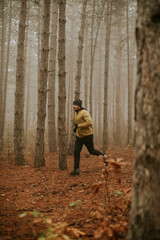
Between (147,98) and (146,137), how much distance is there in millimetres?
372

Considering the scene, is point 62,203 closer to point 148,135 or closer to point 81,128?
point 81,128

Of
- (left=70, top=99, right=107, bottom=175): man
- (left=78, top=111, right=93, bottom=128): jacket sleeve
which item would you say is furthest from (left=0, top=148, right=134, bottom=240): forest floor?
(left=78, top=111, right=93, bottom=128): jacket sleeve

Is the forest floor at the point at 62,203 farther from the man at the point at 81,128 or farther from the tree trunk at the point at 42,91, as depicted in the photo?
the man at the point at 81,128

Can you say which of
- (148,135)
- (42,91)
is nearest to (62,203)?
(148,135)

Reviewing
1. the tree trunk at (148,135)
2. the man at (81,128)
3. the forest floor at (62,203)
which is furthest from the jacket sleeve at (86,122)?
the tree trunk at (148,135)

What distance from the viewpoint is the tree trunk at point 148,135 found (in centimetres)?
166

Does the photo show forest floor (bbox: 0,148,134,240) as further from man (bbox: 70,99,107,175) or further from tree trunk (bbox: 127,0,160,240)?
man (bbox: 70,99,107,175)

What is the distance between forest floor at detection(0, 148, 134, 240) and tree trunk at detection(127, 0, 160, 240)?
426 mm

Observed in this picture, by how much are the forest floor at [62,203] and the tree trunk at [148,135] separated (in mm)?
426

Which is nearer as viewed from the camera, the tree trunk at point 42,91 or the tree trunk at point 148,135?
the tree trunk at point 148,135

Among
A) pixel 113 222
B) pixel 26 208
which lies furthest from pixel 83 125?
pixel 113 222

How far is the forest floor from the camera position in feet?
7.05

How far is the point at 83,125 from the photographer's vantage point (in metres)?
5.31

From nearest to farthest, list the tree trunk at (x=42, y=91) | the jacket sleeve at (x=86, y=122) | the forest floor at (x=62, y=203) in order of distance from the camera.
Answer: the forest floor at (x=62, y=203), the jacket sleeve at (x=86, y=122), the tree trunk at (x=42, y=91)
